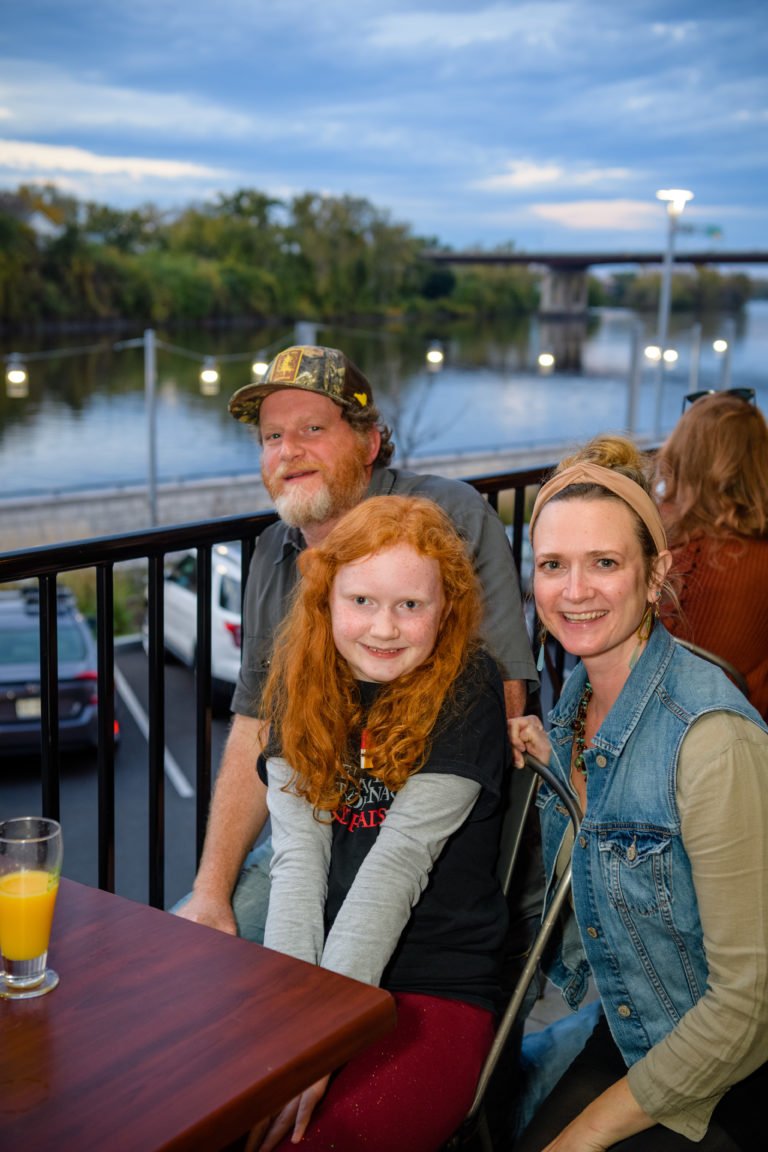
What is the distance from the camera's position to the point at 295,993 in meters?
1.18

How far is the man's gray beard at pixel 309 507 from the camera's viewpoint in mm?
2133

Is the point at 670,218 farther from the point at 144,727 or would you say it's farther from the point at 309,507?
the point at 309,507

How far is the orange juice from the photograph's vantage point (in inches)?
46.0

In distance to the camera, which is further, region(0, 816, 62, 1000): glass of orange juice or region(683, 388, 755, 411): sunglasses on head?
region(683, 388, 755, 411): sunglasses on head

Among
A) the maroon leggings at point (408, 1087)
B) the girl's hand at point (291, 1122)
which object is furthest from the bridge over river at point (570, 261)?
the girl's hand at point (291, 1122)

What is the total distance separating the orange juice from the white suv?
9.89m

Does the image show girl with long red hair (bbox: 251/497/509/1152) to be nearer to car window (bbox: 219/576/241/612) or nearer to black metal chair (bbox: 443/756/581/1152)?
black metal chair (bbox: 443/756/581/1152)

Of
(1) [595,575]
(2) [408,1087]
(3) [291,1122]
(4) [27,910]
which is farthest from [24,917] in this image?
(1) [595,575]

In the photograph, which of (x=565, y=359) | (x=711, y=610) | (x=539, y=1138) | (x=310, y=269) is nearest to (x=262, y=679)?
(x=539, y=1138)

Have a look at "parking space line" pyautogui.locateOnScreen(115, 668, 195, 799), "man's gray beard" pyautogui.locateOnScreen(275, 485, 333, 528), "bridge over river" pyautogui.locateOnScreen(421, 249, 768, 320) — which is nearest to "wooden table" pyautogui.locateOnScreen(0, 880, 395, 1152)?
"man's gray beard" pyautogui.locateOnScreen(275, 485, 333, 528)

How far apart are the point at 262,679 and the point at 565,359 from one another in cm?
7581

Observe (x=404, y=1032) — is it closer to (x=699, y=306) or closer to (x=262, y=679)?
(x=262, y=679)

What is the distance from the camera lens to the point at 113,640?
6.10 feet

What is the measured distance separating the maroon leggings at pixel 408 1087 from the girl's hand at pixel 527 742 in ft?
1.20
